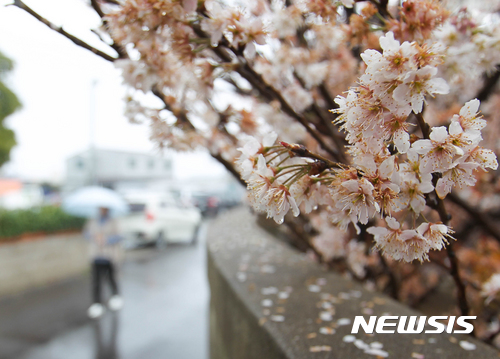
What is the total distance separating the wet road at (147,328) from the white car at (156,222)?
7.98 ft

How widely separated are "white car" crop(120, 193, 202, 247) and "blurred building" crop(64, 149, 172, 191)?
8523mm

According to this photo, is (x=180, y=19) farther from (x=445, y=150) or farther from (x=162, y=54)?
(x=445, y=150)

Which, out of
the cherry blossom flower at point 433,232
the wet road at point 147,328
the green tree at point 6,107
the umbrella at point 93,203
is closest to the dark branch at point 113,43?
the cherry blossom flower at point 433,232

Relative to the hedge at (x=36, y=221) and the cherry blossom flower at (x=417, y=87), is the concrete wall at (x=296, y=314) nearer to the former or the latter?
the cherry blossom flower at (x=417, y=87)

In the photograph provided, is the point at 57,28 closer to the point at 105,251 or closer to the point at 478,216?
the point at 478,216

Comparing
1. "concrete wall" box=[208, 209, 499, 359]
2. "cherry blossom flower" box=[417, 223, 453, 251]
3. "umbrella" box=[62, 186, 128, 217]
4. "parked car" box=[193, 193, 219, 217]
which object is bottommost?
"parked car" box=[193, 193, 219, 217]

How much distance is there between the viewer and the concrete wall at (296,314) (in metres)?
1.21

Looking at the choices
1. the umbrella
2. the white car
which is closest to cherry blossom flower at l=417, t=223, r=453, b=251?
the umbrella

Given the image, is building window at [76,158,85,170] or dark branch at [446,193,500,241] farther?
building window at [76,158,85,170]

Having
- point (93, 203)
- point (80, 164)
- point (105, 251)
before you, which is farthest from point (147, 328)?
point (80, 164)

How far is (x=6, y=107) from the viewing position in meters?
10.8

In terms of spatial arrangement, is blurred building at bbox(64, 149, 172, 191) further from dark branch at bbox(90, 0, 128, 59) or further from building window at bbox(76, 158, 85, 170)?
dark branch at bbox(90, 0, 128, 59)

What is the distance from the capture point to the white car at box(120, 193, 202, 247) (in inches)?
337

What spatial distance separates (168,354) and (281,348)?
2533mm
